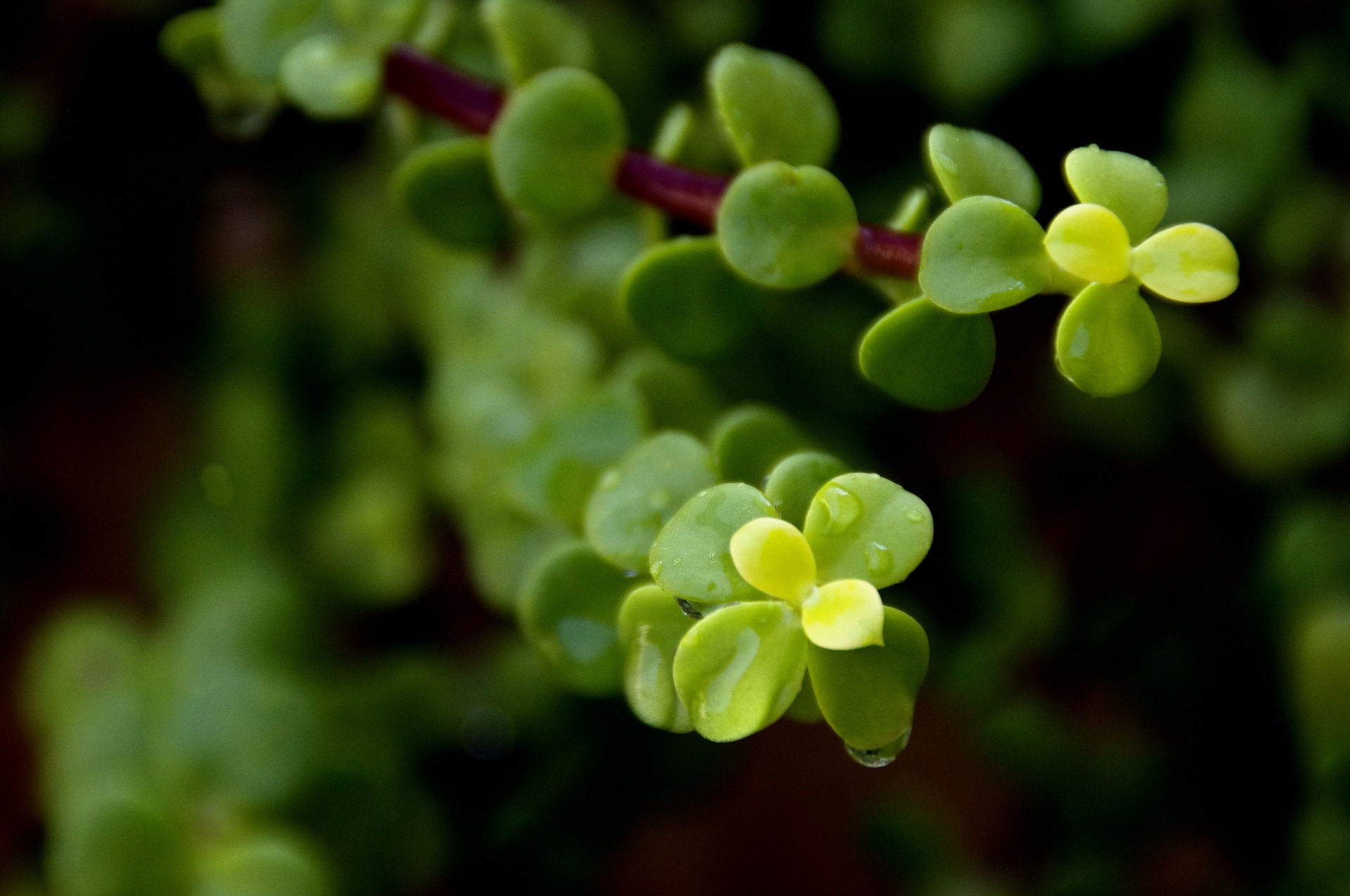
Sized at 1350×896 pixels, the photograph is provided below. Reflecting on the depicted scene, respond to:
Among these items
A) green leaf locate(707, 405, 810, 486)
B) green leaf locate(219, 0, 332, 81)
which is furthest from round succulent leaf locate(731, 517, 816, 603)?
green leaf locate(219, 0, 332, 81)

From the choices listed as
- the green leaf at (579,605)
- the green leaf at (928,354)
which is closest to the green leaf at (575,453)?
the green leaf at (579,605)

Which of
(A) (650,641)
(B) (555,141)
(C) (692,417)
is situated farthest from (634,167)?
(A) (650,641)

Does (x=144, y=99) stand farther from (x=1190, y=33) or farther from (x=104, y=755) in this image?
(x=1190, y=33)

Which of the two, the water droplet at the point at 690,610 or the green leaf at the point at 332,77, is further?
the green leaf at the point at 332,77

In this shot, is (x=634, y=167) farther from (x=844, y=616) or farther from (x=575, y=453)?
(x=844, y=616)

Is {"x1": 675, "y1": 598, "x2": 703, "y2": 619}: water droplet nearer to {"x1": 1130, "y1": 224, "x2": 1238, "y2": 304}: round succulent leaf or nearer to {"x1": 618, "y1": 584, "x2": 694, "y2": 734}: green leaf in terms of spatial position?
{"x1": 618, "y1": 584, "x2": 694, "y2": 734}: green leaf

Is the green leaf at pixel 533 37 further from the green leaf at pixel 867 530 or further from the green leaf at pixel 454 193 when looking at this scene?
the green leaf at pixel 867 530

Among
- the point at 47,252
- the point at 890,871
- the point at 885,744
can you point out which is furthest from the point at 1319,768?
the point at 47,252
